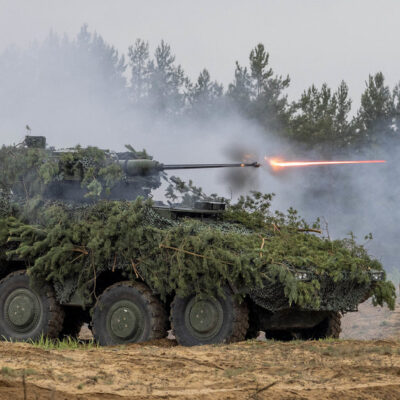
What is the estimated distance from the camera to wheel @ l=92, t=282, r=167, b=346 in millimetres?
10523

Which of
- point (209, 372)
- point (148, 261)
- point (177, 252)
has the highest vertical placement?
point (177, 252)

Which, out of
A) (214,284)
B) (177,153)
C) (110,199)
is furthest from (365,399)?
(177,153)

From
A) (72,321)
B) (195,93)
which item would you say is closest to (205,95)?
(195,93)

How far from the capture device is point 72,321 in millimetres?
12477

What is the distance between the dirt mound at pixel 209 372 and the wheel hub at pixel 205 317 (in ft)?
2.10

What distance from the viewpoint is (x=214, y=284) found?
32.9ft

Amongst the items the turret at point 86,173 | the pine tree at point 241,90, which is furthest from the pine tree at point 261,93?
the turret at point 86,173

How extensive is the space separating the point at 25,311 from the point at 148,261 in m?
2.27

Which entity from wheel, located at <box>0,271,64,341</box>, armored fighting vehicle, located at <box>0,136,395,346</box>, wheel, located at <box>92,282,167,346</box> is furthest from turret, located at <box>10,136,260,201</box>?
wheel, located at <box>92,282,167,346</box>

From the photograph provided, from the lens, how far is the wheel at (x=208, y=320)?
10055mm

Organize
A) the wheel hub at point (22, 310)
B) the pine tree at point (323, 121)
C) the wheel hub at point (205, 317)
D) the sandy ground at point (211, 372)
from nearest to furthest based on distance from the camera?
the sandy ground at point (211, 372), the wheel hub at point (205, 317), the wheel hub at point (22, 310), the pine tree at point (323, 121)

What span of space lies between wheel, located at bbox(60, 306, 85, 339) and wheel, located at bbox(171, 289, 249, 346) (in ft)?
7.46

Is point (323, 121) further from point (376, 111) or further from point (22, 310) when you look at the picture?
point (22, 310)

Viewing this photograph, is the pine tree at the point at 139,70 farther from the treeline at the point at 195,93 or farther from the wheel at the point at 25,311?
the wheel at the point at 25,311
